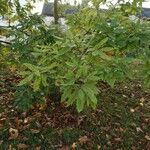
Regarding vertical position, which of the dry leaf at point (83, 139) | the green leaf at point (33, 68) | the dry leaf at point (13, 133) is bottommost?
the dry leaf at point (83, 139)

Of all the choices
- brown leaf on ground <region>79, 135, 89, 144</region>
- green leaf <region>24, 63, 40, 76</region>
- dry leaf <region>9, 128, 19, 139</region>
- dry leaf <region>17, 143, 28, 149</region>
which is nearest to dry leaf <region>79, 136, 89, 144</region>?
brown leaf on ground <region>79, 135, 89, 144</region>

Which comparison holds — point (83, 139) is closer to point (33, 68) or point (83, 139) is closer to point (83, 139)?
point (83, 139)

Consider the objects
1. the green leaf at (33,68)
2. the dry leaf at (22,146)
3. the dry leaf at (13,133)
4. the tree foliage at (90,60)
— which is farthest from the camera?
the dry leaf at (13,133)

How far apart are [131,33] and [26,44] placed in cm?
223

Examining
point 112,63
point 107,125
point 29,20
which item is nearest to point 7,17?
point 29,20

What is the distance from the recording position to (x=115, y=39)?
4395mm

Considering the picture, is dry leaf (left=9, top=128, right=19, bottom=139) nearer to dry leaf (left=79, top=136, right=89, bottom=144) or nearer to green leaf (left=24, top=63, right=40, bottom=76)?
dry leaf (left=79, top=136, right=89, bottom=144)

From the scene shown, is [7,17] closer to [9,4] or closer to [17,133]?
[9,4]

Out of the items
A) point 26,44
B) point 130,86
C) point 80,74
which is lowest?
point 130,86

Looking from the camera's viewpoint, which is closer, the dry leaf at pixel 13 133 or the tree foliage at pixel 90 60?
the tree foliage at pixel 90 60

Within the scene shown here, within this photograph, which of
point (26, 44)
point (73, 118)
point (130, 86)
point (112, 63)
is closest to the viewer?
point (112, 63)

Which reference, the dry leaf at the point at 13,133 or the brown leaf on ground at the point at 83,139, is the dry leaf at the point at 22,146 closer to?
the dry leaf at the point at 13,133

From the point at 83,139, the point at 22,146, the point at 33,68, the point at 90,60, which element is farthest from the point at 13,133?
the point at 90,60

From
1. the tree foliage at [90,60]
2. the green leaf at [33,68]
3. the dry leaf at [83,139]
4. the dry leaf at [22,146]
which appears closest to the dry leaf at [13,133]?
the dry leaf at [22,146]
